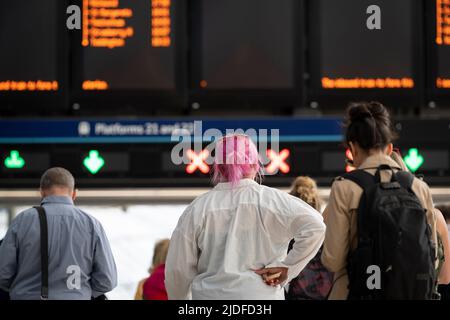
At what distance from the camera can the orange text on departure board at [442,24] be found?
623 cm

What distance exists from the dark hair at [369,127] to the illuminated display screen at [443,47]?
107 inches

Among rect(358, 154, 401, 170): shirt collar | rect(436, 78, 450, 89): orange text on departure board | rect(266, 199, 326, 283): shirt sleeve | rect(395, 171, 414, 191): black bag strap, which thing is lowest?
rect(266, 199, 326, 283): shirt sleeve

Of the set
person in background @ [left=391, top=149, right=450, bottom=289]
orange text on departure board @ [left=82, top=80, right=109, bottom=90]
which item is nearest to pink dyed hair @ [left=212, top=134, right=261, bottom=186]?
person in background @ [left=391, top=149, right=450, bottom=289]

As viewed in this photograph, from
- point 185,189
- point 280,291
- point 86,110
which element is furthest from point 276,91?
point 280,291

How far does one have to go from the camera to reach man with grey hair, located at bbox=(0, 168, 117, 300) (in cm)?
476

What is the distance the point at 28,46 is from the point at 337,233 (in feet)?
11.1

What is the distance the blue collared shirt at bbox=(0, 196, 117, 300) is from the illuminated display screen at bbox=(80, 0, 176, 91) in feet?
4.78

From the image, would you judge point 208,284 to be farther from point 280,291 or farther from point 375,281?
point 375,281

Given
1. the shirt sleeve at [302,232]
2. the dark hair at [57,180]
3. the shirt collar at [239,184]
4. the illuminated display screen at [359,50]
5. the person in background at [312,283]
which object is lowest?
the person in background at [312,283]

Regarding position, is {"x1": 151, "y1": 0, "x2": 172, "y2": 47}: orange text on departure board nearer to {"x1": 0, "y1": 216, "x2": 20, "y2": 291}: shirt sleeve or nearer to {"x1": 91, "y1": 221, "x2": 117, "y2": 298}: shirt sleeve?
{"x1": 91, "y1": 221, "x2": 117, "y2": 298}: shirt sleeve

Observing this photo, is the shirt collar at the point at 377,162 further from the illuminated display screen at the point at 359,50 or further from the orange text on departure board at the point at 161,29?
the orange text on departure board at the point at 161,29

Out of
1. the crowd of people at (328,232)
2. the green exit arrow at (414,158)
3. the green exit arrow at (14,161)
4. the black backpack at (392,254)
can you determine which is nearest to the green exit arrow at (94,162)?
the green exit arrow at (14,161)

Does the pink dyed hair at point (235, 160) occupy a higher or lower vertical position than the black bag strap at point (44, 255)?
higher
